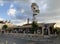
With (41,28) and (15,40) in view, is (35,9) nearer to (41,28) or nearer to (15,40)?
(41,28)

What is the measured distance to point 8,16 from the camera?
2.34 metres

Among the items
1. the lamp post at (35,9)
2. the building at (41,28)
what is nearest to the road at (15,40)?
the building at (41,28)

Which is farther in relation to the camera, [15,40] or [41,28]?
[15,40]

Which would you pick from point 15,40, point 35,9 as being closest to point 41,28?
point 35,9

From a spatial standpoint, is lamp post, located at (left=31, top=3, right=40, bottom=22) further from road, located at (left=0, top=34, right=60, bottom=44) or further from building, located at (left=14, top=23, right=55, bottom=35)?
road, located at (left=0, top=34, right=60, bottom=44)

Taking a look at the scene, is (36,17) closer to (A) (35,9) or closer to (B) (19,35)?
(A) (35,9)

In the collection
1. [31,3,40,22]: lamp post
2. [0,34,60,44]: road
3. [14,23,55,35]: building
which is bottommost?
[0,34,60,44]: road

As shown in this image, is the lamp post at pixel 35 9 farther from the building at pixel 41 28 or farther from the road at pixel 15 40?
the road at pixel 15 40

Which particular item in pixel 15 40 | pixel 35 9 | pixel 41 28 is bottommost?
pixel 15 40

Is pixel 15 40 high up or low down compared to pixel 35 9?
down

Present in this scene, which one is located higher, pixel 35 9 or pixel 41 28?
pixel 35 9

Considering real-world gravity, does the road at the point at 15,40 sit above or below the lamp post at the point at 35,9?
below

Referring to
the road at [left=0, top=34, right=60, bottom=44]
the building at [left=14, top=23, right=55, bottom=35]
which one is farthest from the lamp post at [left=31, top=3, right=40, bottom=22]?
the road at [left=0, top=34, right=60, bottom=44]

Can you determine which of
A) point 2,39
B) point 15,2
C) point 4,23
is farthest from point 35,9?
point 2,39
